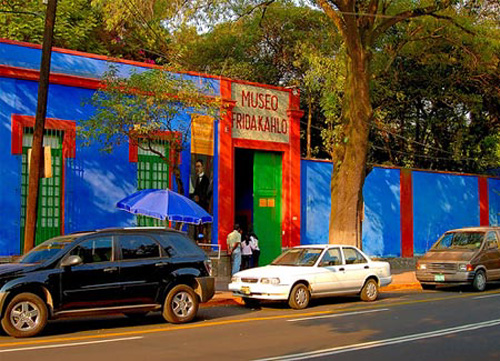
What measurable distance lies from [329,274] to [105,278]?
5692mm

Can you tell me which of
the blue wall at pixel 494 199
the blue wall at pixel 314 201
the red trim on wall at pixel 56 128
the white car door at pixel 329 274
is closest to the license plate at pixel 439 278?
the white car door at pixel 329 274

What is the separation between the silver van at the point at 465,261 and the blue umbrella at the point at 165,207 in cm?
666

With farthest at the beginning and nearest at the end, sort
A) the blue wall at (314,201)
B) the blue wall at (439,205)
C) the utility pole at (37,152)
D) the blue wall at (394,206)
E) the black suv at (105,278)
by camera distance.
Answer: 1. the blue wall at (439,205)
2. the blue wall at (394,206)
3. the blue wall at (314,201)
4. the utility pole at (37,152)
5. the black suv at (105,278)

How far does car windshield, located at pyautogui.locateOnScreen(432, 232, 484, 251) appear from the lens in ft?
64.0

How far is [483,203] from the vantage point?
102ft

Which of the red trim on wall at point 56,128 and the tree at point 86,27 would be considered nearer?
the red trim on wall at point 56,128

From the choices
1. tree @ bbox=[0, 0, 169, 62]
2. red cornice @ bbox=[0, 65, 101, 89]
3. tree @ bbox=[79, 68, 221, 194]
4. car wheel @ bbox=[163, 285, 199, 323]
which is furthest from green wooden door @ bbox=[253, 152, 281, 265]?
car wheel @ bbox=[163, 285, 199, 323]

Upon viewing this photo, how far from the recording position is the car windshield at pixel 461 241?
1950cm

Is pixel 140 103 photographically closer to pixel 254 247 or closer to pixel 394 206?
pixel 254 247

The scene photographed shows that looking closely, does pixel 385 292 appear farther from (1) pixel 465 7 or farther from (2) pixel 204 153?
(1) pixel 465 7

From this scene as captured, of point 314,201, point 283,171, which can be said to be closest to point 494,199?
point 314,201

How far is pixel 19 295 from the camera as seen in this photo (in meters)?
10.9

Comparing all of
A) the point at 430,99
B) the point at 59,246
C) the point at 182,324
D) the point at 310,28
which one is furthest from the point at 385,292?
the point at 310,28

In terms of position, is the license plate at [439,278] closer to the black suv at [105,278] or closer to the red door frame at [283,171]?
the red door frame at [283,171]
